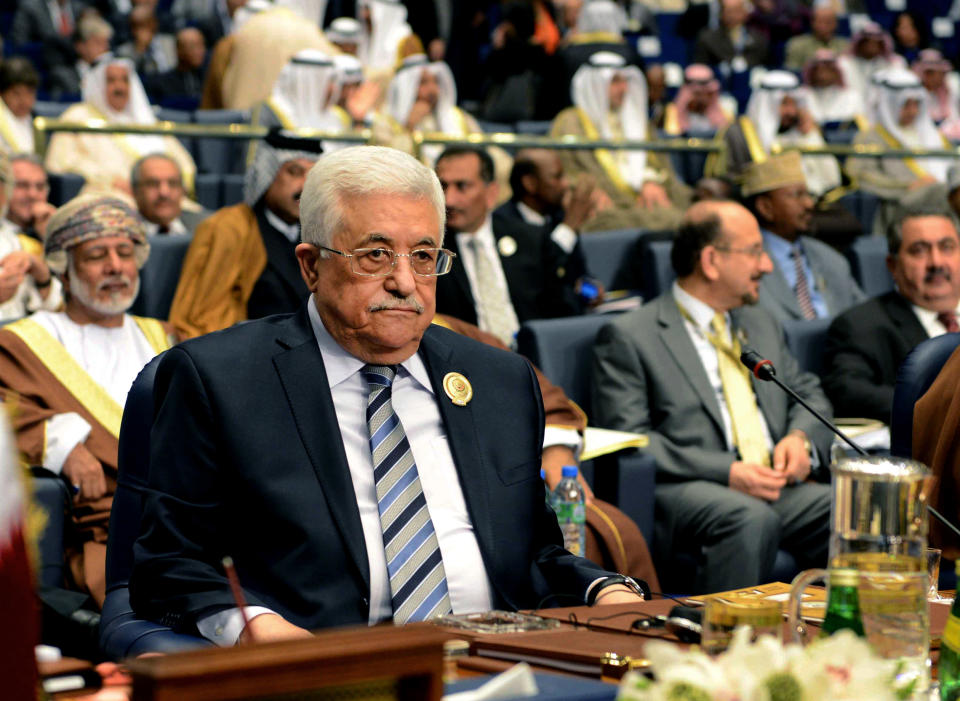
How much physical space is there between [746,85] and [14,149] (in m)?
7.53

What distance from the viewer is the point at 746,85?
13523 mm

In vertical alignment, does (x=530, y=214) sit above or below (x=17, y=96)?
below

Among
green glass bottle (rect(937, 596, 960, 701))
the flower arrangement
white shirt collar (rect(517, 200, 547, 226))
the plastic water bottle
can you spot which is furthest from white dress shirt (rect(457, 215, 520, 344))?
the flower arrangement

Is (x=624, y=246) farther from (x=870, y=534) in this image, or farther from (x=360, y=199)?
(x=870, y=534)

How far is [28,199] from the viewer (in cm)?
605

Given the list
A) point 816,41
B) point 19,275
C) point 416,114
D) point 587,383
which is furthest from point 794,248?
point 816,41

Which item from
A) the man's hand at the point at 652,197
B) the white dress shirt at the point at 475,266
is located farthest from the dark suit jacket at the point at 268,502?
the man's hand at the point at 652,197

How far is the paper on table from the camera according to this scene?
423 cm

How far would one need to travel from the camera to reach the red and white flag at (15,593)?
1.10 metres

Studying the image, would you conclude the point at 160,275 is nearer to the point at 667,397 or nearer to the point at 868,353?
the point at 667,397

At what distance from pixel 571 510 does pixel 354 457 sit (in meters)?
1.60

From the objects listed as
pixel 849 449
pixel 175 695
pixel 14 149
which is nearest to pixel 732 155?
pixel 14 149

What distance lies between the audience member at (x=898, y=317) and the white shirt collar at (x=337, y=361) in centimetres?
289

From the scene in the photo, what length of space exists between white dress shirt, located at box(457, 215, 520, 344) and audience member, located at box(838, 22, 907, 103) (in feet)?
27.0
